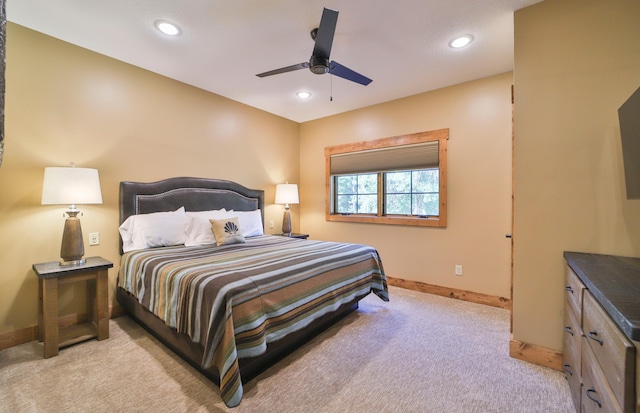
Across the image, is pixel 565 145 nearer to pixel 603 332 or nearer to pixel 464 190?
pixel 603 332

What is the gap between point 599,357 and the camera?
117 cm

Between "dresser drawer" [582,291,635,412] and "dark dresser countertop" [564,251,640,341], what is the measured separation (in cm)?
6

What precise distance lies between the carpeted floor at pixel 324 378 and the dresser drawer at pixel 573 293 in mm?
570

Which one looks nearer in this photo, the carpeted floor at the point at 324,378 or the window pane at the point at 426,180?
the carpeted floor at the point at 324,378

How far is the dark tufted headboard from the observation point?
3039 mm

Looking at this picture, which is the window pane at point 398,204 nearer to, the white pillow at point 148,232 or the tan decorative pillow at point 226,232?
the tan decorative pillow at point 226,232

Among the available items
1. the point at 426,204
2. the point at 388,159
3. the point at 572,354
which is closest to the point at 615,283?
Result: the point at 572,354

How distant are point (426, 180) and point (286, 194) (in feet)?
7.15

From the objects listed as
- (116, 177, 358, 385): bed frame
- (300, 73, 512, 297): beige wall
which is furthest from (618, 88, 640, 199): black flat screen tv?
(116, 177, 358, 385): bed frame

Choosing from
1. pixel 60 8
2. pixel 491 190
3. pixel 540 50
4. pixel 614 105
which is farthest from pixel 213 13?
Result: pixel 491 190

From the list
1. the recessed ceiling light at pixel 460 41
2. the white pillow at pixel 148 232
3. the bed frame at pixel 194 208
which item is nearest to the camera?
the bed frame at pixel 194 208

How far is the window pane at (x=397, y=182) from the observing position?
410 centimetres

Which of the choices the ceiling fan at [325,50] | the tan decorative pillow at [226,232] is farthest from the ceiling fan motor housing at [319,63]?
the tan decorative pillow at [226,232]

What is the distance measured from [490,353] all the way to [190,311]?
2.33 m
